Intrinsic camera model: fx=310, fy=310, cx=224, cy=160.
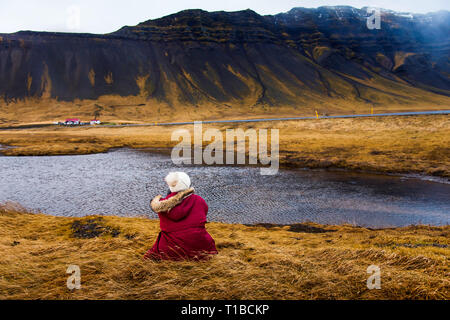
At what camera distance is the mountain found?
119 m

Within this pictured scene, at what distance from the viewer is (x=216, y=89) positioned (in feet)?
440

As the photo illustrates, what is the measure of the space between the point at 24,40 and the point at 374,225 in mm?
161059

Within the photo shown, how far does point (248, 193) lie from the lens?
20328mm

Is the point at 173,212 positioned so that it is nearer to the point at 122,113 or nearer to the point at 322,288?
the point at 322,288

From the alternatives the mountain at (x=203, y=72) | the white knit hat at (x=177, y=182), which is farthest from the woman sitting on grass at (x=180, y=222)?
the mountain at (x=203, y=72)

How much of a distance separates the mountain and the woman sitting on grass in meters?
102

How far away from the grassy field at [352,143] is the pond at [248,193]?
3586 millimetres
